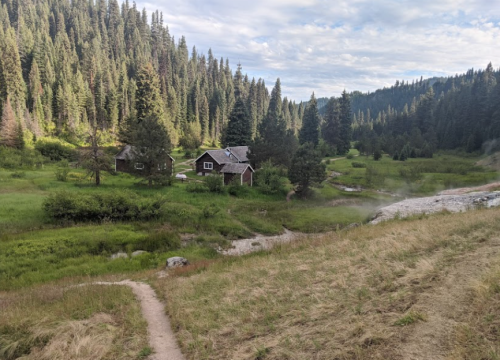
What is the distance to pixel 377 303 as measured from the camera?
26.0 ft

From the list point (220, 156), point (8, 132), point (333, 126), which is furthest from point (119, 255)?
point (333, 126)

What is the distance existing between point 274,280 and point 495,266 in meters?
7.06

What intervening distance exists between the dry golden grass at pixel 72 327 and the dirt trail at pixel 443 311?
6.88 metres

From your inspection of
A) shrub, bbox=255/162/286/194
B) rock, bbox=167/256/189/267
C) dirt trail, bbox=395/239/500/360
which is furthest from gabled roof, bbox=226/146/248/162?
dirt trail, bbox=395/239/500/360

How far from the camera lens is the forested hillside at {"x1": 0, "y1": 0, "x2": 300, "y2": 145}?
258ft

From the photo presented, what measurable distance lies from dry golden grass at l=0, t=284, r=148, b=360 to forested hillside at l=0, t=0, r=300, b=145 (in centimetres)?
5739

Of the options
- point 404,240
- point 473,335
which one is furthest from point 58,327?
point 404,240

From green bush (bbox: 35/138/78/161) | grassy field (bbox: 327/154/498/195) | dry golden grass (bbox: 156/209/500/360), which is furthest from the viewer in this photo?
green bush (bbox: 35/138/78/161)

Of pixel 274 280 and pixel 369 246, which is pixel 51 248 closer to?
pixel 274 280

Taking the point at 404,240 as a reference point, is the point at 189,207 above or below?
below

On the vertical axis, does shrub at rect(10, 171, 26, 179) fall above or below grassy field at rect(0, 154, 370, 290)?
above

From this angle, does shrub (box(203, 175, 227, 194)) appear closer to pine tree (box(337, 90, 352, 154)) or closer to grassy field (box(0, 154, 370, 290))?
grassy field (box(0, 154, 370, 290))

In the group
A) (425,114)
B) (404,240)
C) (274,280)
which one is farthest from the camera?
(425,114)

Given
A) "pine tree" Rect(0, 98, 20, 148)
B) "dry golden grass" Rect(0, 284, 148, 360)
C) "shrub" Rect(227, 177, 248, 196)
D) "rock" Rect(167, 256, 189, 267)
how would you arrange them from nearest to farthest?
"dry golden grass" Rect(0, 284, 148, 360), "rock" Rect(167, 256, 189, 267), "shrub" Rect(227, 177, 248, 196), "pine tree" Rect(0, 98, 20, 148)
